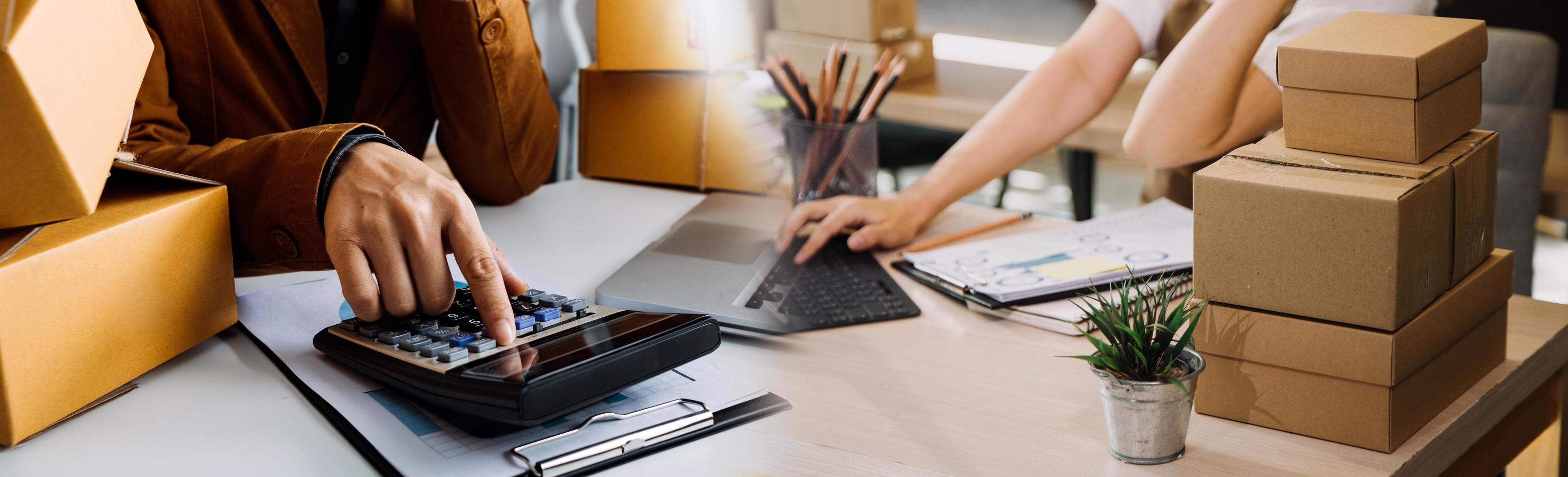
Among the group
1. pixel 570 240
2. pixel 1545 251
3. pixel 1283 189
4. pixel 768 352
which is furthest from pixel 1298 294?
pixel 1545 251

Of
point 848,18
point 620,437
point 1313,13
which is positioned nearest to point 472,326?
point 620,437

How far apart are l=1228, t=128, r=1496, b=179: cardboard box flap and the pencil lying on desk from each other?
1.29 ft

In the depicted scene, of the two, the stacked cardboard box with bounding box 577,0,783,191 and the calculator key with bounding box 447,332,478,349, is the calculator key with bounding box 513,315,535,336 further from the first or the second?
the stacked cardboard box with bounding box 577,0,783,191

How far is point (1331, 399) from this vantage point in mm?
633

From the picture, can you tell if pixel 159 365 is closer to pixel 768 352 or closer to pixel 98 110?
pixel 98 110

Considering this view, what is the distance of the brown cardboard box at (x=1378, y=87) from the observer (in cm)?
63

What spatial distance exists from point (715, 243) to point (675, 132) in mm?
317

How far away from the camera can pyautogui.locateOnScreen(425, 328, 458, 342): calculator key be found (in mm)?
612

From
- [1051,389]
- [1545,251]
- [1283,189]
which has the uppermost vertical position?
[1283,189]

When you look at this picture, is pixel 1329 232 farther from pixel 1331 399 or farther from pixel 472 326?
pixel 472 326

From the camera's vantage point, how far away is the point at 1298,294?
63 centimetres

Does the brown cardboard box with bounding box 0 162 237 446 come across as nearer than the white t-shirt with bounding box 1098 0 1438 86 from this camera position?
Yes

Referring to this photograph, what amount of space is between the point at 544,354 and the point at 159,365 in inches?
11.6

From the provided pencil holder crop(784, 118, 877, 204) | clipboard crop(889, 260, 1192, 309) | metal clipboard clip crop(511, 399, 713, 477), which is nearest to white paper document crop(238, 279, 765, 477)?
metal clipboard clip crop(511, 399, 713, 477)
